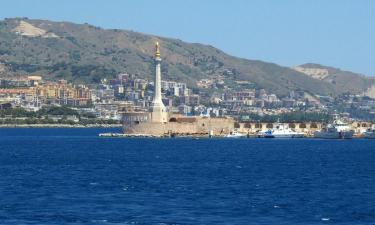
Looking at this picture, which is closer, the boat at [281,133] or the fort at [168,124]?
the fort at [168,124]

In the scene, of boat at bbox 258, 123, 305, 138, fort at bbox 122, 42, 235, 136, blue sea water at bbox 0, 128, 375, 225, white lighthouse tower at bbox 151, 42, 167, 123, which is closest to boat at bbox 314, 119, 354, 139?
boat at bbox 258, 123, 305, 138

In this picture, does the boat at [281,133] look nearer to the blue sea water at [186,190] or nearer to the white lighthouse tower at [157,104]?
the white lighthouse tower at [157,104]

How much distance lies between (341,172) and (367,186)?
11.2 m

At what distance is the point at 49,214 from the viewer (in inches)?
1736

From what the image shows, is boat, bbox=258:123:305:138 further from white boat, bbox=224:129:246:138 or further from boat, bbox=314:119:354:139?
white boat, bbox=224:129:246:138

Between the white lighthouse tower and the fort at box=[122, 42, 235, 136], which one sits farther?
the fort at box=[122, 42, 235, 136]

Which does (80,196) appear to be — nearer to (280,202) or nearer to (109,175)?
(280,202)

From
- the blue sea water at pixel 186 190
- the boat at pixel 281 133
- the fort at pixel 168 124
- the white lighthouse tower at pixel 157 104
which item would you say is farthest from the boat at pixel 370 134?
the blue sea water at pixel 186 190

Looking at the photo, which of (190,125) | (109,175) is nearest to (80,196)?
(109,175)

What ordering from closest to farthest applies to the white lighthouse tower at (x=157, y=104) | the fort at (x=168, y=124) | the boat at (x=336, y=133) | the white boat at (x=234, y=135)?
the white lighthouse tower at (x=157, y=104) < the fort at (x=168, y=124) < the boat at (x=336, y=133) < the white boat at (x=234, y=135)

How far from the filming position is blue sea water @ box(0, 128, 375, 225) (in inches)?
1725

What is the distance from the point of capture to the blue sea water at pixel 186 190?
144 ft

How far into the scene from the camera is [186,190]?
5378 centimetres

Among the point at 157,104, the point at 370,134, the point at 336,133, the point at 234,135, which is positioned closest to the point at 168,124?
the point at 157,104
